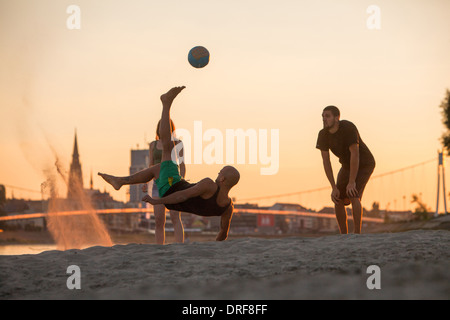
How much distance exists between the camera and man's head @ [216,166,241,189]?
7508mm

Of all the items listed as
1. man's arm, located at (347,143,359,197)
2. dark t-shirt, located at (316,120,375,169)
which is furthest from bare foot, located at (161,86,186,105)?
man's arm, located at (347,143,359,197)

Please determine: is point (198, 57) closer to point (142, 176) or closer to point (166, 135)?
point (166, 135)

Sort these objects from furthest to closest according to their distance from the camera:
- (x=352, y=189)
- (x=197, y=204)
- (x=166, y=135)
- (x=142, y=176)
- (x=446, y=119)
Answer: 1. (x=446, y=119)
2. (x=352, y=189)
3. (x=142, y=176)
4. (x=166, y=135)
5. (x=197, y=204)

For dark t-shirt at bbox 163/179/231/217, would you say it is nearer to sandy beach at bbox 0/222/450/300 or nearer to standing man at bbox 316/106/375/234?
sandy beach at bbox 0/222/450/300

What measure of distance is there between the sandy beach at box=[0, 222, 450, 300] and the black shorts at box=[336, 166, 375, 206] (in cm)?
72

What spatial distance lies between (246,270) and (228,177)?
1.66m

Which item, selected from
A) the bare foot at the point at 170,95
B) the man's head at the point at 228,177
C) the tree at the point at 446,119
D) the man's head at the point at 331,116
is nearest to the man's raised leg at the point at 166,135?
the bare foot at the point at 170,95

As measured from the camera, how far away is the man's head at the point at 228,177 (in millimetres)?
7508

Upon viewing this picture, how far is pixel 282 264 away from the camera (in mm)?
6254

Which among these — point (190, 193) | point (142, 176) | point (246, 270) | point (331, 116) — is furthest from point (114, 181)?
point (331, 116)

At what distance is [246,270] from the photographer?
607 centimetres

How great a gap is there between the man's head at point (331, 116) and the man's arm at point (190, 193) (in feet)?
5.59
